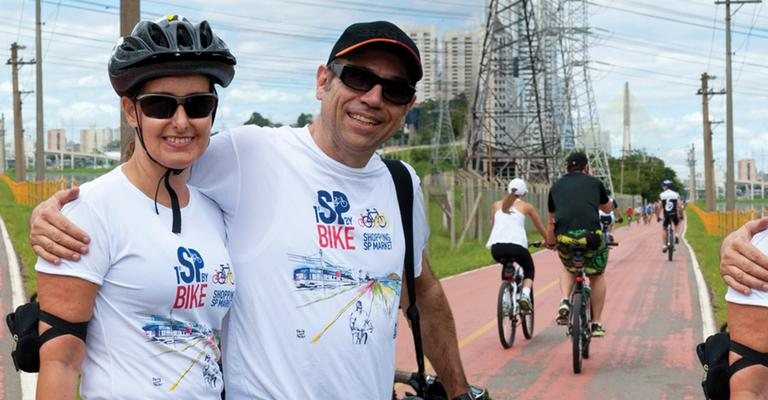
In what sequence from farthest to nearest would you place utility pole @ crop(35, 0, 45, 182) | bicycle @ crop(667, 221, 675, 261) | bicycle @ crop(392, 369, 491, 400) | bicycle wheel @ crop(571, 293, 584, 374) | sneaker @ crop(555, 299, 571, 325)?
utility pole @ crop(35, 0, 45, 182)
bicycle @ crop(667, 221, 675, 261)
sneaker @ crop(555, 299, 571, 325)
bicycle wheel @ crop(571, 293, 584, 374)
bicycle @ crop(392, 369, 491, 400)

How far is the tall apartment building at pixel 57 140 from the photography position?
534ft

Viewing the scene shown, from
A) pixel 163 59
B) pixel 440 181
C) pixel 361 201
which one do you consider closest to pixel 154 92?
pixel 163 59

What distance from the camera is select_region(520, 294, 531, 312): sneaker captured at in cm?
1180

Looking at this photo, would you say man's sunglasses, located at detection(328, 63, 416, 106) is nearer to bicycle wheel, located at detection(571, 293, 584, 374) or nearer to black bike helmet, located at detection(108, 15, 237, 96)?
black bike helmet, located at detection(108, 15, 237, 96)

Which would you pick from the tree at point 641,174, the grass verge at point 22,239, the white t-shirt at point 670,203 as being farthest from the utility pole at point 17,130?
the tree at point 641,174

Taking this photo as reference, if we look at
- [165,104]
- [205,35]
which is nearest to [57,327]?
[165,104]

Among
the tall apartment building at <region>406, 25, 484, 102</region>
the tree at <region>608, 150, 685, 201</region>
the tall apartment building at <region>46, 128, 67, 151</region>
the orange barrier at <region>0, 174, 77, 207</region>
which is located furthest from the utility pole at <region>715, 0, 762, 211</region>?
the tall apartment building at <region>46, 128, 67, 151</region>

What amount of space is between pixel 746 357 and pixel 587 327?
784 cm

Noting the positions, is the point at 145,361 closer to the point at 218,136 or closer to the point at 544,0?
the point at 218,136

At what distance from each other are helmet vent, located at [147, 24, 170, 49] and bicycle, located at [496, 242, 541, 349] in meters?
→ 8.65

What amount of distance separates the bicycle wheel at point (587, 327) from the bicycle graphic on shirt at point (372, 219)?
24.4 feet

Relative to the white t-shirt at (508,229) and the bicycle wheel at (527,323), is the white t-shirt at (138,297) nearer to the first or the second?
the white t-shirt at (508,229)

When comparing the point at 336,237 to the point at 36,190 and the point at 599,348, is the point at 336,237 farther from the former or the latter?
the point at 36,190

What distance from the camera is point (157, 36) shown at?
302 centimetres
